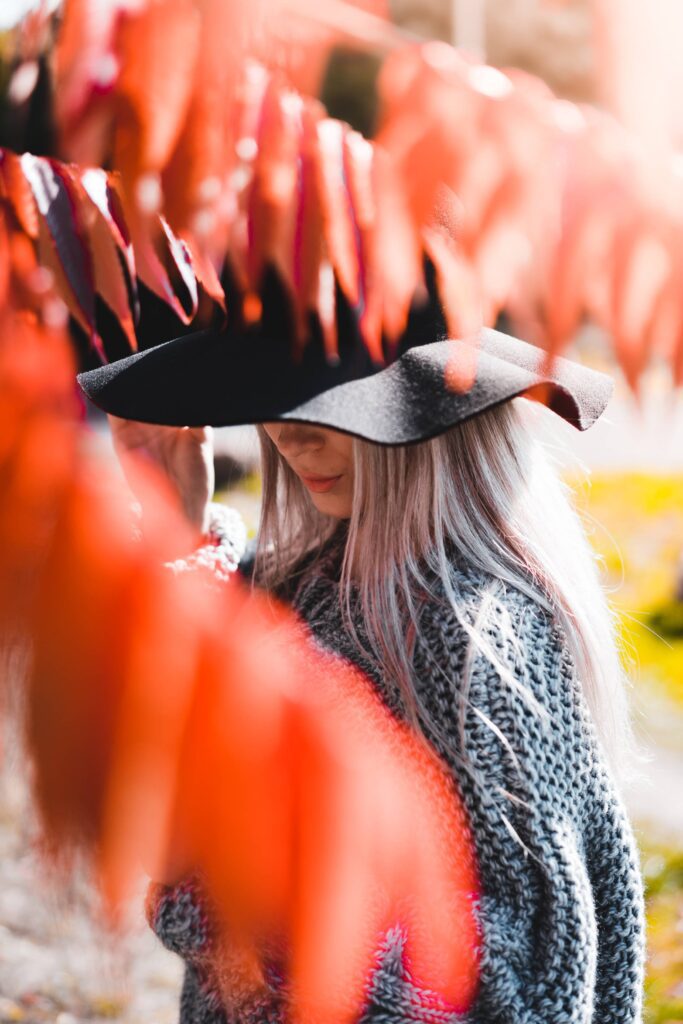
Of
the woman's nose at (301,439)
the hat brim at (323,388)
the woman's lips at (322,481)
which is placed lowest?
the woman's lips at (322,481)

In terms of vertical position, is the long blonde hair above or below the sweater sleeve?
above


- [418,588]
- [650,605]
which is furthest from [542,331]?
[650,605]

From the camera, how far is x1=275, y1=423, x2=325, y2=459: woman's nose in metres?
1.50

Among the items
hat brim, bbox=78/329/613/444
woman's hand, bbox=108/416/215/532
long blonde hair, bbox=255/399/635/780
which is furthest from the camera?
woman's hand, bbox=108/416/215/532

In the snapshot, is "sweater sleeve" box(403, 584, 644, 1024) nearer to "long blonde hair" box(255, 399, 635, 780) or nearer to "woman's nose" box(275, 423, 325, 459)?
"long blonde hair" box(255, 399, 635, 780)

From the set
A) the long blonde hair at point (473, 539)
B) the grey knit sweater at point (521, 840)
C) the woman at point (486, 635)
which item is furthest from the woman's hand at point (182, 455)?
the grey knit sweater at point (521, 840)

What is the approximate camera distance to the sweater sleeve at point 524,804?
1.27 m

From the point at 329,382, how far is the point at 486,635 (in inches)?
16.7

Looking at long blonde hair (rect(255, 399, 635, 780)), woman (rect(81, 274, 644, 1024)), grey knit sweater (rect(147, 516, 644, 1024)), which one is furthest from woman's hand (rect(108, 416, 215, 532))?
grey knit sweater (rect(147, 516, 644, 1024))

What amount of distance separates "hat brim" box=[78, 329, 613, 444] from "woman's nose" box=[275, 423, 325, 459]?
23 cm

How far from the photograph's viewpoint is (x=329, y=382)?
1.20 metres

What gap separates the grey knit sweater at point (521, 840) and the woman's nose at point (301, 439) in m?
0.29

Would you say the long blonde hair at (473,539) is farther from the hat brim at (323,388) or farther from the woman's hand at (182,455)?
the woman's hand at (182,455)

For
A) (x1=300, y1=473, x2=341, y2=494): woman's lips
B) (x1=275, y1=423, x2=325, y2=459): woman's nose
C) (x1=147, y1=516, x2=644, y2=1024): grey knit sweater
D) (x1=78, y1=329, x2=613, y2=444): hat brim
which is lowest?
(x1=147, y1=516, x2=644, y2=1024): grey knit sweater
